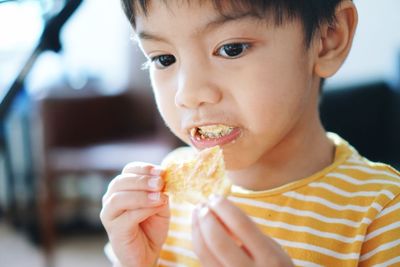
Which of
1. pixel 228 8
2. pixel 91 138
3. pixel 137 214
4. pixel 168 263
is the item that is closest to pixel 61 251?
pixel 91 138

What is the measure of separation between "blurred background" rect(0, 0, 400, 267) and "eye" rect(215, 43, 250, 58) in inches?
57.2

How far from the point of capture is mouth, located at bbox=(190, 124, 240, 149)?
2.59ft

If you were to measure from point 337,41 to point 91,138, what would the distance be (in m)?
2.39

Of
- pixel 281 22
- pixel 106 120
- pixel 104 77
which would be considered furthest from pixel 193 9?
pixel 104 77

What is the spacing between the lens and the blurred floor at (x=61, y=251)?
2.63 metres

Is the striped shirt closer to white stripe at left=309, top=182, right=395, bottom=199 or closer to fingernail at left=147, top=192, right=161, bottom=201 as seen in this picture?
white stripe at left=309, top=182, right=395, bottom=199

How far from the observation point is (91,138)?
3.04m

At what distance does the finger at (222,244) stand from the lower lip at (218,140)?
0.22 metres

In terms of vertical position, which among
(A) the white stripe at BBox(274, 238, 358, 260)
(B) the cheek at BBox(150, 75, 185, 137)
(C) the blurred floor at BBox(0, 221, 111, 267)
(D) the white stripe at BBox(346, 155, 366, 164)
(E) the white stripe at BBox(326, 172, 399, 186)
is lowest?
(C) the blurred floor at BBox(0, 221, 111, 267)

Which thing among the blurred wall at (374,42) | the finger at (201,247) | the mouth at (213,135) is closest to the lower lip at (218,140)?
the mouth at (213,135)

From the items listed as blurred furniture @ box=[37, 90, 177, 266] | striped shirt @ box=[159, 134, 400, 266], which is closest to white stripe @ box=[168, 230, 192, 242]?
striped shirt @ box=[159, 134, 400, 266]

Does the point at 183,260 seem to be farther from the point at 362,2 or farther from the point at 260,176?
the point at 362,2

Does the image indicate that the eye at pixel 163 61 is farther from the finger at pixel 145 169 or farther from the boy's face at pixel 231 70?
the finger at pixel 145 169

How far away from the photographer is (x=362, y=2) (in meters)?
2.67
